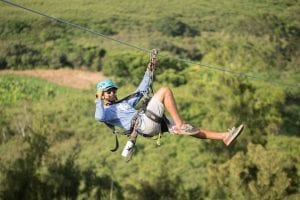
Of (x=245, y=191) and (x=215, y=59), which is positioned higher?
(x=215, y=59)

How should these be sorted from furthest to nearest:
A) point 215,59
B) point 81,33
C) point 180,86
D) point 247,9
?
point 247,9
point 81,33
point 180,86
point 215,59

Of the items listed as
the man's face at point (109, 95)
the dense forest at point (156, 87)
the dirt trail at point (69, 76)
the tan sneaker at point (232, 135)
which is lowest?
the dirt trail at point (69, 76)

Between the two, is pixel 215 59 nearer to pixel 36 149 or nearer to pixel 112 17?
pixel 36 149

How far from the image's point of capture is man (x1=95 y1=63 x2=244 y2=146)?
20.9 ft

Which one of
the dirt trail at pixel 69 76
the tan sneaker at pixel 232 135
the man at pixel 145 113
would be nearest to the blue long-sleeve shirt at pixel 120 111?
the man at pixel 145 113

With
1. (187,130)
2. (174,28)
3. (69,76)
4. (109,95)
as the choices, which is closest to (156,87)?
(69,76)

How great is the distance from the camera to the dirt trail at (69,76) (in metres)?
38.2

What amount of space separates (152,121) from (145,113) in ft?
0.44

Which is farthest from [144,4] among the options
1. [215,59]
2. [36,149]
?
[36,149]

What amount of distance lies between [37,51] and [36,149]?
22983 millimetres

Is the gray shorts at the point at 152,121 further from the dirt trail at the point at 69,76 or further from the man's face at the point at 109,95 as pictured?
the dirt trail at the point at 69,76

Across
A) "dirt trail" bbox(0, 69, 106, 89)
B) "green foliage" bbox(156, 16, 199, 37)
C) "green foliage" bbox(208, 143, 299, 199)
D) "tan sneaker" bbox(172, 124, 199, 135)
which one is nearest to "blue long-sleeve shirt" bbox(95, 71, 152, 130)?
"tan sneaker" bbox(172, 124, 199, 135)

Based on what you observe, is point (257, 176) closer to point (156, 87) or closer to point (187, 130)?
point (156, 87)

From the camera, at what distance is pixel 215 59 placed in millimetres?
27656
